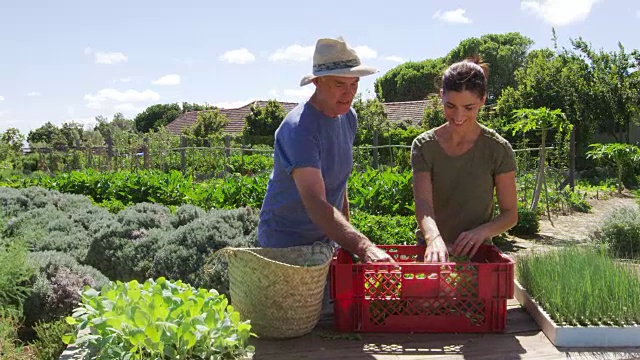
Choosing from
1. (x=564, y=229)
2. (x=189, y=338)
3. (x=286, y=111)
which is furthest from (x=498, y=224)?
(x=286, y=111)

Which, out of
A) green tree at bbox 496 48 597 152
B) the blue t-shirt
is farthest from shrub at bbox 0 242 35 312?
green tree at bbox 496 48 597 152

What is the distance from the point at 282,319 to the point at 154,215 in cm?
467

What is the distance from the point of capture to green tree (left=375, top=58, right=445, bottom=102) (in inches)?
1916

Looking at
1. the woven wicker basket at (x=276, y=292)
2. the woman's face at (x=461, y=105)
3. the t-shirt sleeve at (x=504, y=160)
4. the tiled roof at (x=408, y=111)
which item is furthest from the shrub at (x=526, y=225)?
the tiled roof at (x=408, y=111)

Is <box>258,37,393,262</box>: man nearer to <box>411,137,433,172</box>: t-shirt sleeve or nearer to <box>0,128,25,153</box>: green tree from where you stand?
<box>411,137,433,172</box>: t-shirt sleeve

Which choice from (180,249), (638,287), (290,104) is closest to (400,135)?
(290,104)

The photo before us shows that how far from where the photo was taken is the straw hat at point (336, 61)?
2412 millimetres

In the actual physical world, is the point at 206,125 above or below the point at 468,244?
above

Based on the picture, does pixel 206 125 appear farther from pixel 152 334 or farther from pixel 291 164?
pixel 152 334

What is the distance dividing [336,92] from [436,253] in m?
0.72

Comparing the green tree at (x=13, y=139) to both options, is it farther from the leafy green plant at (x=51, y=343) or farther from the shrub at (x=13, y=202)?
the leafy green plant at (x=51, y=343)

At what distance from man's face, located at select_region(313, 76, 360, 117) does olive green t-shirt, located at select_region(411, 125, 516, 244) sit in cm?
38

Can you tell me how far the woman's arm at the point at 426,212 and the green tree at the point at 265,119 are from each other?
28773mm

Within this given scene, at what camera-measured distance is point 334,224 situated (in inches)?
87.7
